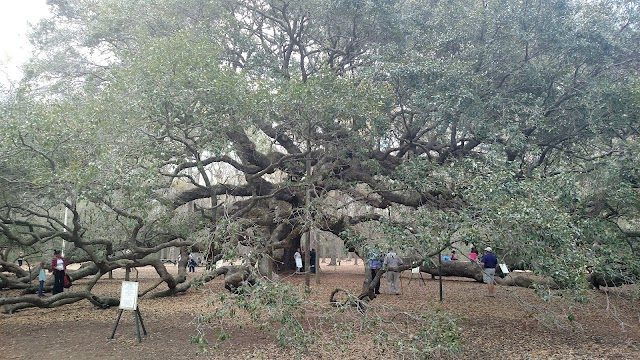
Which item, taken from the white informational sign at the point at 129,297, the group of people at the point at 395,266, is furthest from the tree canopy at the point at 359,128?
the white informational sign at the point at 129,297

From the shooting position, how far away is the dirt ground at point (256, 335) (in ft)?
19.4

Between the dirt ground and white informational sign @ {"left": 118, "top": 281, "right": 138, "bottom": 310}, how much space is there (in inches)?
20.4

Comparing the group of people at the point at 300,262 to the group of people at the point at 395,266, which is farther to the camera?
the group of people at the point at 300,262

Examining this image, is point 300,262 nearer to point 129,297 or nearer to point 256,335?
point 256,335

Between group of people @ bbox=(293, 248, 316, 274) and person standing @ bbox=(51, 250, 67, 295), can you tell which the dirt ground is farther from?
group of people @ bbox=(293, 248, 316, 274)

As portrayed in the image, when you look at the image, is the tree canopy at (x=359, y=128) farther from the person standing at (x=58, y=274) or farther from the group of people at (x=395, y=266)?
the group of people at (x=395, y=266)

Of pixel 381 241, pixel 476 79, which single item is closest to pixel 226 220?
pixel 381 241

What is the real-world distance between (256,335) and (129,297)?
184 centimetres

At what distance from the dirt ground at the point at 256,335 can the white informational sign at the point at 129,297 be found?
0.52 metres

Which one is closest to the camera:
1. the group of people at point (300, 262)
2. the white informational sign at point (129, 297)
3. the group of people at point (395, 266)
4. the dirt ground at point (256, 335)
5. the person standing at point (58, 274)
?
the dirt ground at point (256, 335)

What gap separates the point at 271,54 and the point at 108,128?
14.8 feet

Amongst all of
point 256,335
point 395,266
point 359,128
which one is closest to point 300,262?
point 395,266

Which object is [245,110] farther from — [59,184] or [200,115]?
[59,184]

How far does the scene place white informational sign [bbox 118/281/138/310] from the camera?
6.21 meters
